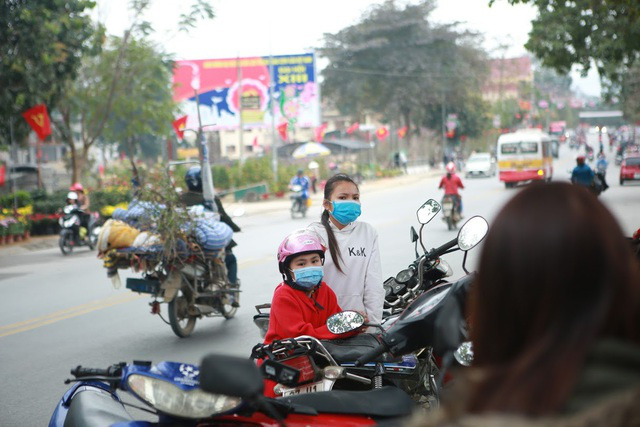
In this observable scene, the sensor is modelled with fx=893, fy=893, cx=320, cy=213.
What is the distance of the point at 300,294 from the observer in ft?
15.8

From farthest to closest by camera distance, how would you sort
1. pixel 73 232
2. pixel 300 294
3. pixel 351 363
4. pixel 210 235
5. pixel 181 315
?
1. pixel 73 232
2. pixel 181 315
3. pixel 210 235
4. pixel 300 294
5. pixel 351 363

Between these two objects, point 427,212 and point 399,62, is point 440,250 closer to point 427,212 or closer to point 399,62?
point 427,212

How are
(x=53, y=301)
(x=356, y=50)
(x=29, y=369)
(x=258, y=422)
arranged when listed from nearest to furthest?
1. (x=258, y=422)
2. (x=29, y=369)
3. (x=53, y=301)
4. (x=356, y=50)

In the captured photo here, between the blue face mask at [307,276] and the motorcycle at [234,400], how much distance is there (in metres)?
1.82

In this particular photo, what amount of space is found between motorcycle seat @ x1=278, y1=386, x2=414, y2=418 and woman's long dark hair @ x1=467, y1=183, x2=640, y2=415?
4.14 feet

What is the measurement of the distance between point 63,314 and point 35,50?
12.1m

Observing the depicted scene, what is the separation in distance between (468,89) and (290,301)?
6559 cm

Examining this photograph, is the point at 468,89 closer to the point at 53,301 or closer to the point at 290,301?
the point at 53,301

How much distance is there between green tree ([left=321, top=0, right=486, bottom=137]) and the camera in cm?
6450

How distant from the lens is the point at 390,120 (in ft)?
220

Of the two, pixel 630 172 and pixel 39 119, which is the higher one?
pixel 39 119

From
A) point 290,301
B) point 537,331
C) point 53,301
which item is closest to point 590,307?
point 537,331

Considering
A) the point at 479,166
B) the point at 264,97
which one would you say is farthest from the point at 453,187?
the point at 264,97

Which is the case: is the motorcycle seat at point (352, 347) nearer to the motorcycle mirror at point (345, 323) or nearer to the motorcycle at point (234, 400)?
the motorcycle mirror at point (345, 323)
